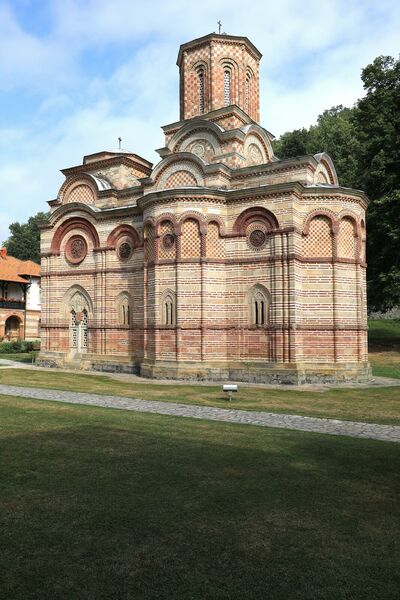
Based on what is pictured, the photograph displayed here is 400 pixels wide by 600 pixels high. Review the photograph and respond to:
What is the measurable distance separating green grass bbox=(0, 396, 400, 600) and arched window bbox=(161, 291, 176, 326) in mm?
9881

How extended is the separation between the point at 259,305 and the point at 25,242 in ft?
164

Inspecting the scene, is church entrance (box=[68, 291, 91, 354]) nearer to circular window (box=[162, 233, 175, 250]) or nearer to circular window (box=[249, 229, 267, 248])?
circular window (box=[162, 233, 175, 250])

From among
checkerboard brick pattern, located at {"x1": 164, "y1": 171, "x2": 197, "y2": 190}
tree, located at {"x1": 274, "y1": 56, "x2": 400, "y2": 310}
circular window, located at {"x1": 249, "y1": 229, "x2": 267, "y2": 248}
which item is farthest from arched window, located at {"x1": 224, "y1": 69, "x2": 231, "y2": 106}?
tree, located at {"x1": 274, "y1": 56, "x2": 400, "y2": 310}

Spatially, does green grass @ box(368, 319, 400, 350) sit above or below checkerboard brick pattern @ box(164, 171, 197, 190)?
below

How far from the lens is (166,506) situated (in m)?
5.16

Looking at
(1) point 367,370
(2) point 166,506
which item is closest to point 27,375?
(1) point 367,370

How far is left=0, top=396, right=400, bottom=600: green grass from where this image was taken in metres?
3.68

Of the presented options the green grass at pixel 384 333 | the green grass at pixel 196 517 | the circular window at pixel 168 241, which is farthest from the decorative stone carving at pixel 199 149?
the green grass at pixel 384 333

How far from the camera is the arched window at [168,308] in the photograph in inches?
715

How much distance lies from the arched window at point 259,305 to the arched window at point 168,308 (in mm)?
2917

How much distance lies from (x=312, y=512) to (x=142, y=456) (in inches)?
111

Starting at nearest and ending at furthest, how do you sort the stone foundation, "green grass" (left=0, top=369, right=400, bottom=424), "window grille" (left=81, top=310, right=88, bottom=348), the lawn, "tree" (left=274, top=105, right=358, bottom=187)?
"green grass" (left=0, top=369, right=400, bottom=424)
the stone foundation
the lawn
"window grille" (left=81, top=310, right=88, bottom=348)
"tree" (left=274, top=105, right=358, bottom=187)

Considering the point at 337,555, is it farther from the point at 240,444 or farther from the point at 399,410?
the point at 399,410

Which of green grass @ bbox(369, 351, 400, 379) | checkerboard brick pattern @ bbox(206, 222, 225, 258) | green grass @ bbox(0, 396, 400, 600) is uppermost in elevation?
checkerboard brick pattern @ bbox(206, 222, 225, 258)
